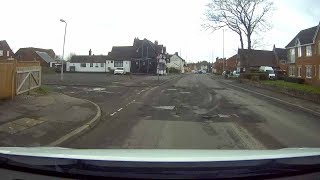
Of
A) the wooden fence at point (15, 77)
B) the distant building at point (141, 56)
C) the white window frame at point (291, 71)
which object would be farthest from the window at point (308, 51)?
the distant building at point (141, 56)

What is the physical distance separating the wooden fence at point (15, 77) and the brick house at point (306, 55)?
37282 mm

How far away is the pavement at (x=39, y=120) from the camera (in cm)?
1202

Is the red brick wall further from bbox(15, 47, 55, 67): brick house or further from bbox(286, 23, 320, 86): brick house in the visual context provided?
bbox(15, 47, 55, 67): brick house

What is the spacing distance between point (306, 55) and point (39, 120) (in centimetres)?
4957

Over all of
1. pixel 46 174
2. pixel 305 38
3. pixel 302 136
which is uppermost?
pixel 305 38

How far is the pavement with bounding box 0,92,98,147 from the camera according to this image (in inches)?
473

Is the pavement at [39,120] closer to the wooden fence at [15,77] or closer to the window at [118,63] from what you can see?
the wooden fence at [15,77]

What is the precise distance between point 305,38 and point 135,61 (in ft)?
169

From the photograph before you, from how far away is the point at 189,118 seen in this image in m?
18.2

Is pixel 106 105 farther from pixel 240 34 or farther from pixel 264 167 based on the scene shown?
pixel 240 34

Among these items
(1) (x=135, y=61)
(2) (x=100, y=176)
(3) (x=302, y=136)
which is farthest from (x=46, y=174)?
(1) (x=135, y=61)

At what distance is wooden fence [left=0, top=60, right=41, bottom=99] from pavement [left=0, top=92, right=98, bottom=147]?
14.7 inches

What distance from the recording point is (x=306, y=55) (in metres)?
59.0

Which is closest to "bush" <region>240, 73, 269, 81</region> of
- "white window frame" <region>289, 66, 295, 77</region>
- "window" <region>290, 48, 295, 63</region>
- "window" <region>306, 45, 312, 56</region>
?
"white window frame" <region>289, 66, 295, 77</region>
